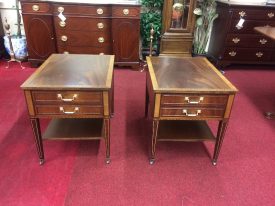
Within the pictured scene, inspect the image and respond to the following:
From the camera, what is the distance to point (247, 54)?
356 centimetres

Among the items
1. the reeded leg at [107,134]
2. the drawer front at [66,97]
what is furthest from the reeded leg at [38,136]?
the reeded leg at [107,134]

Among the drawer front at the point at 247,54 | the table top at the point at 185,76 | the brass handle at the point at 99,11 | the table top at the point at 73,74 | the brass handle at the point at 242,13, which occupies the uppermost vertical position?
the brass handle at the point at 242,13

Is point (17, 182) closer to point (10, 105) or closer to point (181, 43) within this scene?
point (10, 105)

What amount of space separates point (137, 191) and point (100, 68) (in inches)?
34.7

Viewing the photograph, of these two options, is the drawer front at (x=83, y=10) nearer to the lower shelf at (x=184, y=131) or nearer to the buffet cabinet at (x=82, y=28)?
the buffet cabinet at (x=82, y=28)

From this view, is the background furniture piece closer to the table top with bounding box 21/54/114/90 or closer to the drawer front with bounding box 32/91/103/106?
the table top with bounding box 21/54/114/90

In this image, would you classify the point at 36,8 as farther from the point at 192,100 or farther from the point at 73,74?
the point at 192,100

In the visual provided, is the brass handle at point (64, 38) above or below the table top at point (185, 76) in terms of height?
below

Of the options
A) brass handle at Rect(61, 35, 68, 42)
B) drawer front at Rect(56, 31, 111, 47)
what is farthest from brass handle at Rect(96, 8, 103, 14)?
A: brass handle at Rect(61, 35, 68, 42)

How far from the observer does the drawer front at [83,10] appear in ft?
9.95

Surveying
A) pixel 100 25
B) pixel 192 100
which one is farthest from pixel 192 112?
pixel 100 25

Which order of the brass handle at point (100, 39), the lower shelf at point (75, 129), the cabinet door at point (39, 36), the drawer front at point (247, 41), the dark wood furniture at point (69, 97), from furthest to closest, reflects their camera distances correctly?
1. the drawer front at point (247, 41)
2. the brass handle at point (100, 39)
3. the cabinet door at point (39, 36)
4. the lower shelf at point (75, 129)
5. the dark wood furniture at point (69, 97)

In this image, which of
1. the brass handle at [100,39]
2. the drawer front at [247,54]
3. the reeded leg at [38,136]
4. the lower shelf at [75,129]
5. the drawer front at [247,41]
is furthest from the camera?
the drawer front at [247,54]

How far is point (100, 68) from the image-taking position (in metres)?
1.76
